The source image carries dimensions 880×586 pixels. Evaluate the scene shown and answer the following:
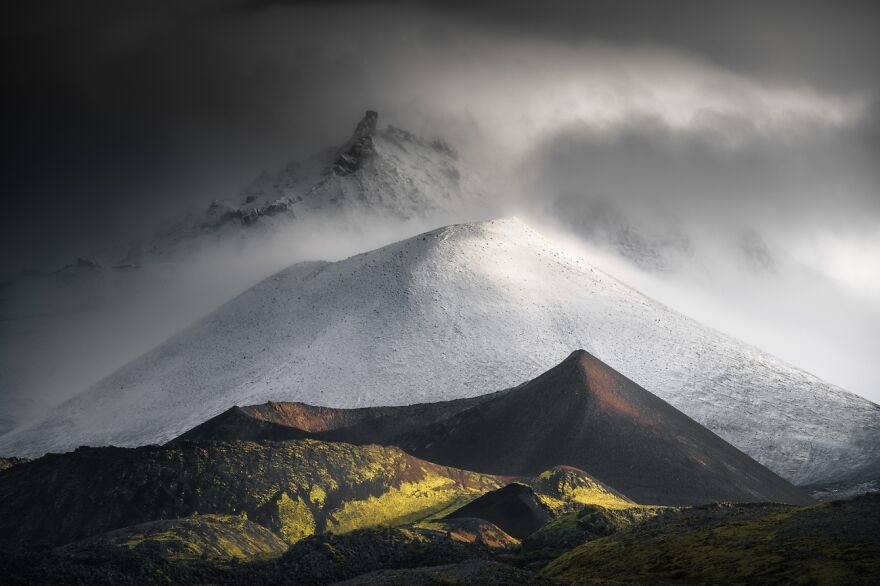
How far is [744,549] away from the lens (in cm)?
3372

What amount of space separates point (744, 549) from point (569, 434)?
6332 cm

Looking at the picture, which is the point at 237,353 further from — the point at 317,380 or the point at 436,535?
the point at 436,535

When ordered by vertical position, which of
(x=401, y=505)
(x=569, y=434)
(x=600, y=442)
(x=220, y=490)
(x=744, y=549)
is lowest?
(x=744, y=549)

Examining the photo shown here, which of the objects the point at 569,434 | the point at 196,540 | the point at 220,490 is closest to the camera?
the point at 196,540

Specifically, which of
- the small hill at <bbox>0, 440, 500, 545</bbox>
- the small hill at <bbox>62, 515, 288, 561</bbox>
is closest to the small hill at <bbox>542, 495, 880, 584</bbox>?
the small hill at <bbox>62, 515, 288, 561</bbox>

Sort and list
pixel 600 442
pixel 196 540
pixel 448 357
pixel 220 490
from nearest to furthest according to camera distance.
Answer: pixel 196 540
pixel 220 490
pixel 600 442
pixel 448 357

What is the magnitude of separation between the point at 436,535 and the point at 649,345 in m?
116

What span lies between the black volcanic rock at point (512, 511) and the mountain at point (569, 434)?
72.5 feet

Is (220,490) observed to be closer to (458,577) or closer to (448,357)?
(458,577)

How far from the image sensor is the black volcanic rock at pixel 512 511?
60.2 metres

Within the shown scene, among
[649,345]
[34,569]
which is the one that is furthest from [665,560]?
[649,345]

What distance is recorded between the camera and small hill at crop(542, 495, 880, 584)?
1171 inches

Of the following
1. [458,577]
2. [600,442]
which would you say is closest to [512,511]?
[458,577]

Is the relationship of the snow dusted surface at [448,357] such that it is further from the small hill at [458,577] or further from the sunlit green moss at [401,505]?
the small hill at [458,577]
